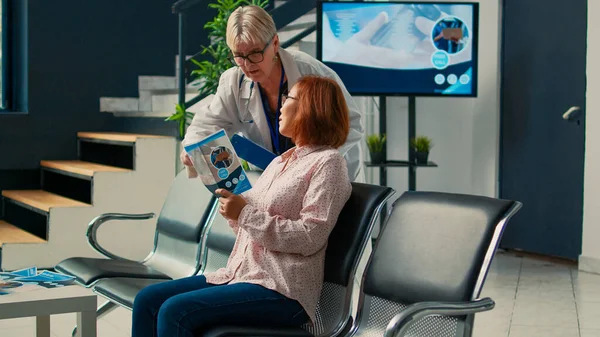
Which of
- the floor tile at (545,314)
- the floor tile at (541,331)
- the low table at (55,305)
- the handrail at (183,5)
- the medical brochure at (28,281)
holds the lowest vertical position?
the floor tile at (541,331)

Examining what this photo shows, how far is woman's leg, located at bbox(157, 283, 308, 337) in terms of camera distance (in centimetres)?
228

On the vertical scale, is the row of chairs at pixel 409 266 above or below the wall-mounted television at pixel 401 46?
below

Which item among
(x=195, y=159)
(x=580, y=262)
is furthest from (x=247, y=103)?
(x=580, y=262)

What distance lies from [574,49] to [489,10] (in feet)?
2.44

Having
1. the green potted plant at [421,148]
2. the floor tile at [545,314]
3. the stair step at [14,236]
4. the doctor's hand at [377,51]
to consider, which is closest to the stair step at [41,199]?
the stair step at [14,236]

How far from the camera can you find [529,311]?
427 cm

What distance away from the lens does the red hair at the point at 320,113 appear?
2.45 m

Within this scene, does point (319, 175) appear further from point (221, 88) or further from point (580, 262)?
point (580, 262)

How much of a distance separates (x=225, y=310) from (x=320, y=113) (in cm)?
61

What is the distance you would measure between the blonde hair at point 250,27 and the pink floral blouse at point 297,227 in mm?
550

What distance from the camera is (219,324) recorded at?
7.52 ft

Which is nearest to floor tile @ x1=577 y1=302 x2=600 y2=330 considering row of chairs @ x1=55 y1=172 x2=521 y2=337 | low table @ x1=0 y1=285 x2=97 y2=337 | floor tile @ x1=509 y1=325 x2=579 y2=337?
floor tile @ x1=509 y1=325 x2=579 y2=337

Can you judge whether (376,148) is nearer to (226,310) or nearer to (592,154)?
(592,154)

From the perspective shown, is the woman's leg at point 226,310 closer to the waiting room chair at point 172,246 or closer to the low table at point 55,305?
the low table at point 55,305
